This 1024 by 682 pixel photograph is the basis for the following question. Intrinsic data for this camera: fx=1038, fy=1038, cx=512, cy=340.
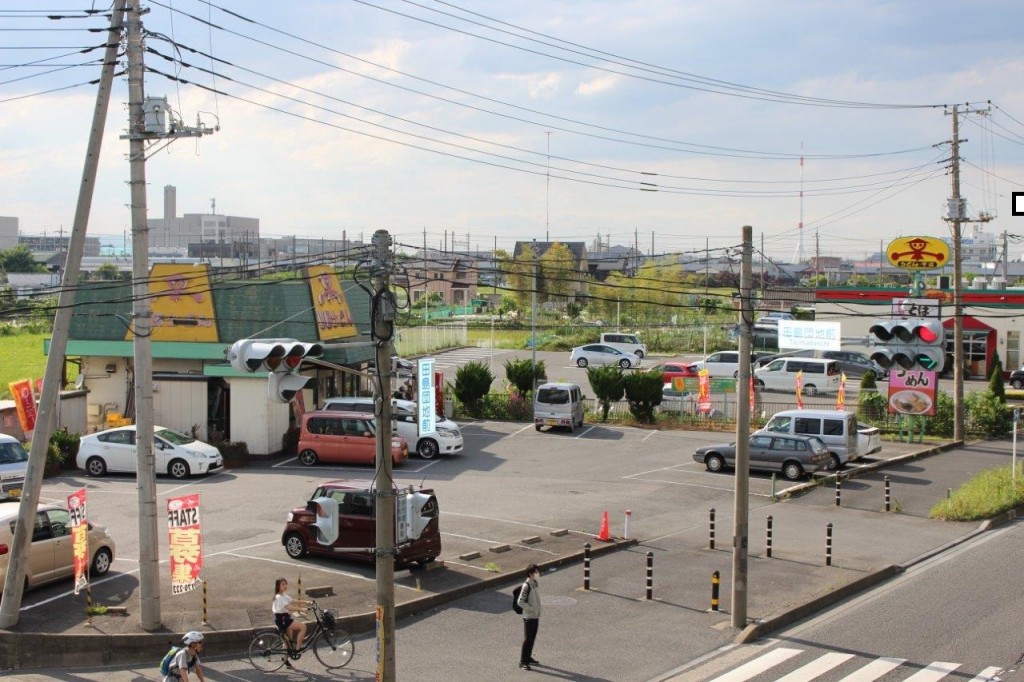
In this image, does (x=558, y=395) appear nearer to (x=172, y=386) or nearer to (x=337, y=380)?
(x=337, y=380)

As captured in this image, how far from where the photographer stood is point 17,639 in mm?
14891

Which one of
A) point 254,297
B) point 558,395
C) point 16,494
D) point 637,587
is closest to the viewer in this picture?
point 637,587

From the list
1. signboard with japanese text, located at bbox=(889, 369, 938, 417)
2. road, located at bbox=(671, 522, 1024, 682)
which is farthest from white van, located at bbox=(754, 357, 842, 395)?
road, located at bbox=(671, 522, 1024, 682)

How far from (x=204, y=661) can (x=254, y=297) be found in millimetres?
20634

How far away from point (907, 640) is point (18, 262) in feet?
382

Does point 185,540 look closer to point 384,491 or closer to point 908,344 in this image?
point 384,491

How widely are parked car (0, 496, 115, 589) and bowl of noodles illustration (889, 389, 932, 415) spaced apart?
26658 millimetres

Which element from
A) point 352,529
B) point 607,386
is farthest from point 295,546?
point 607,386

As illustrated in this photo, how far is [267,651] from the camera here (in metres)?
14.6

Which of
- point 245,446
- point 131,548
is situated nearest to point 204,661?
point 131,548

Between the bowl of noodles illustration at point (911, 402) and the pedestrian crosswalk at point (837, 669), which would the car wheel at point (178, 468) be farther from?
the bowl of noodles illustration at point (911, 402)

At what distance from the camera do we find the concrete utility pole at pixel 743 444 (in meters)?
16.7

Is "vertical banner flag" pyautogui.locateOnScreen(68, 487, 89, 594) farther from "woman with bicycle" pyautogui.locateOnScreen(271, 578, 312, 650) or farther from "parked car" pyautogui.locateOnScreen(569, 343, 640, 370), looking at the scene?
"parked car" pyautogui.locateOnScreen(569, 343, 640, 370)

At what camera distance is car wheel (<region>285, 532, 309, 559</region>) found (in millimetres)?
19531
